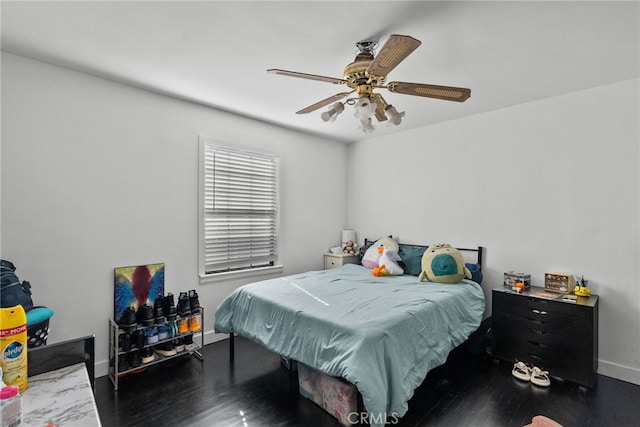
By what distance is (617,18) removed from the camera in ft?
5.96

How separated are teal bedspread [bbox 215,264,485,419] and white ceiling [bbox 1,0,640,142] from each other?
1.80 metres

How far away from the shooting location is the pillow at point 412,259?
141 inches

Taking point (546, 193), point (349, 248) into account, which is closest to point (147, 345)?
point (349, 248)

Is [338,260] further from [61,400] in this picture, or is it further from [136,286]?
[61,400]

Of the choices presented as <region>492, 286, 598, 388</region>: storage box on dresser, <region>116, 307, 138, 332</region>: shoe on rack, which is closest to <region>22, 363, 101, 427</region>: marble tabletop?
<region>116, 307, 138, 332</region>: shoe on rack

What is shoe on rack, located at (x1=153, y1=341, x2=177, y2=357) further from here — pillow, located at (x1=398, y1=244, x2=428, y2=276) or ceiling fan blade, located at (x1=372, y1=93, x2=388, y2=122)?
ceiling fan blade, located at (x1=372, y1=93, x2=388, y2=122)

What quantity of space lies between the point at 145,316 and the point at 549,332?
11.1 ft

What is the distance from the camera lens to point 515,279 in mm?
3035

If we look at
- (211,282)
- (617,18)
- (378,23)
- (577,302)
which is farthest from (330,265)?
(617,18)

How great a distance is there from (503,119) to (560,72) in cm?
82

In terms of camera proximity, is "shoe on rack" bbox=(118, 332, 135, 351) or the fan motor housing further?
"shoe on rack" bbox=(118, 332, 135, 351)

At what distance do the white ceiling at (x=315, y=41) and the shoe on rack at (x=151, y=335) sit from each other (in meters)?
2.14

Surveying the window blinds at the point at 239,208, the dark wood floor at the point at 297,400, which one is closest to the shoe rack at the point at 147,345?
the dark wood floor at the point at 297,400

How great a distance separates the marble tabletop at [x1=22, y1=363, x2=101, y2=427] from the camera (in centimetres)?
91
